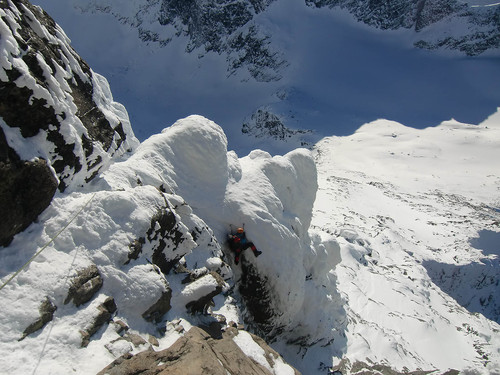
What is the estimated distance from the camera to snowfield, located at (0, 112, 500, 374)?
6.86 metres

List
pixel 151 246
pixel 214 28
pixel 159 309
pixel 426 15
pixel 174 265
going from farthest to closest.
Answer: pixel 426 15
pixel 214 28
pixel 174 265
pixel 151 246
pixel 159 309

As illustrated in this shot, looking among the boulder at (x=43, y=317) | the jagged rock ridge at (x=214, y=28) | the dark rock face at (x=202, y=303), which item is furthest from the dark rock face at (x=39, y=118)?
the jagged rock ridge at (x=214, y=28)

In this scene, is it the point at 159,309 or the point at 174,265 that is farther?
the point at 174,265

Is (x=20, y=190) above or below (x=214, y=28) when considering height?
below

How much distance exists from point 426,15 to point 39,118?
91573 millimetres

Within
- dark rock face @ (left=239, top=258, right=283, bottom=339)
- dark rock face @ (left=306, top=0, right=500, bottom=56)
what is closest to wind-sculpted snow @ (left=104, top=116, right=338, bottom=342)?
dark rock face @ (left=239, top=258, right=283, bottom=339)

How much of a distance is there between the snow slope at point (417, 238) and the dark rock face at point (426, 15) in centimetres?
2357

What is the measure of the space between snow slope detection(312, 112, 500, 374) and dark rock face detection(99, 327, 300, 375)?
10.5m

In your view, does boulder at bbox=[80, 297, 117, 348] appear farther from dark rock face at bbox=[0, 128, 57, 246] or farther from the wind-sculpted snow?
the wind-sculpted snow

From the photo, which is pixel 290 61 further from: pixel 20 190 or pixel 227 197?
pixel 20 190

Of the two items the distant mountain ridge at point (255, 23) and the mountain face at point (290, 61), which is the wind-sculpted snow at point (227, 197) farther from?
the distant mountain ridge at point (255, 23)

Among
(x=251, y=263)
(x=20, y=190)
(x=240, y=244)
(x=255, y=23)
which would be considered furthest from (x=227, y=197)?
(x=255, y=23)

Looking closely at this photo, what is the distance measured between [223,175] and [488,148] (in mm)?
56663

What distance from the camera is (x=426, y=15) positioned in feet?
261
